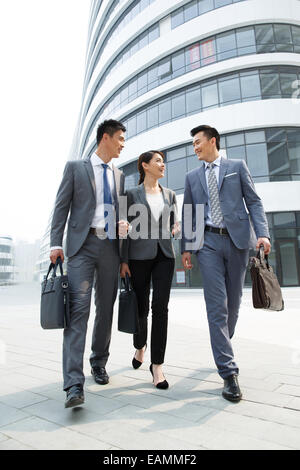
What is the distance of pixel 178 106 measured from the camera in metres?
18.7

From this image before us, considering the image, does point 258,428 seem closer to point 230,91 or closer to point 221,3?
point 230,91

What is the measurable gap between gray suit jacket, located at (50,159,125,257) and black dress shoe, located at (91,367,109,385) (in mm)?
1183

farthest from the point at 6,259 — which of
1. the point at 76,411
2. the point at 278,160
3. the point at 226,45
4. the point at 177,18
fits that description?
the point at 76,411

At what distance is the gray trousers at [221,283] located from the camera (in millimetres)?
2648

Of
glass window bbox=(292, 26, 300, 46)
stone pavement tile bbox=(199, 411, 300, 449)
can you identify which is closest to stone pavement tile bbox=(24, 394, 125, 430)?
stone pavement tile bbox=(199, 411, 300, 449)

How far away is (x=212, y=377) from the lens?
9.91ft

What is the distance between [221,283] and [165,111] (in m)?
18.4

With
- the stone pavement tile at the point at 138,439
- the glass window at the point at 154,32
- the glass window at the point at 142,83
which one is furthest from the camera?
the glass window at the point at 142,83

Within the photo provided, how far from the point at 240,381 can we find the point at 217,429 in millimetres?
1092

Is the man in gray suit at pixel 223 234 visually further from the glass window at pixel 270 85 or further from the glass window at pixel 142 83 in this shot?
the glass window at pixel 142 83

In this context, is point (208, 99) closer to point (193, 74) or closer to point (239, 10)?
point (193, 74)

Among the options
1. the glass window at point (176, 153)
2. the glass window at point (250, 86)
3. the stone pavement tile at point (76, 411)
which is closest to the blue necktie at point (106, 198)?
the stone pavement tile at point (76, 411)

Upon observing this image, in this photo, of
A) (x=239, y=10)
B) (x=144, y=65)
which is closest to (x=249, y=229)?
(x=239, y=10)

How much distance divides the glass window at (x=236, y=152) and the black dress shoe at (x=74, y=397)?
16211 mm
